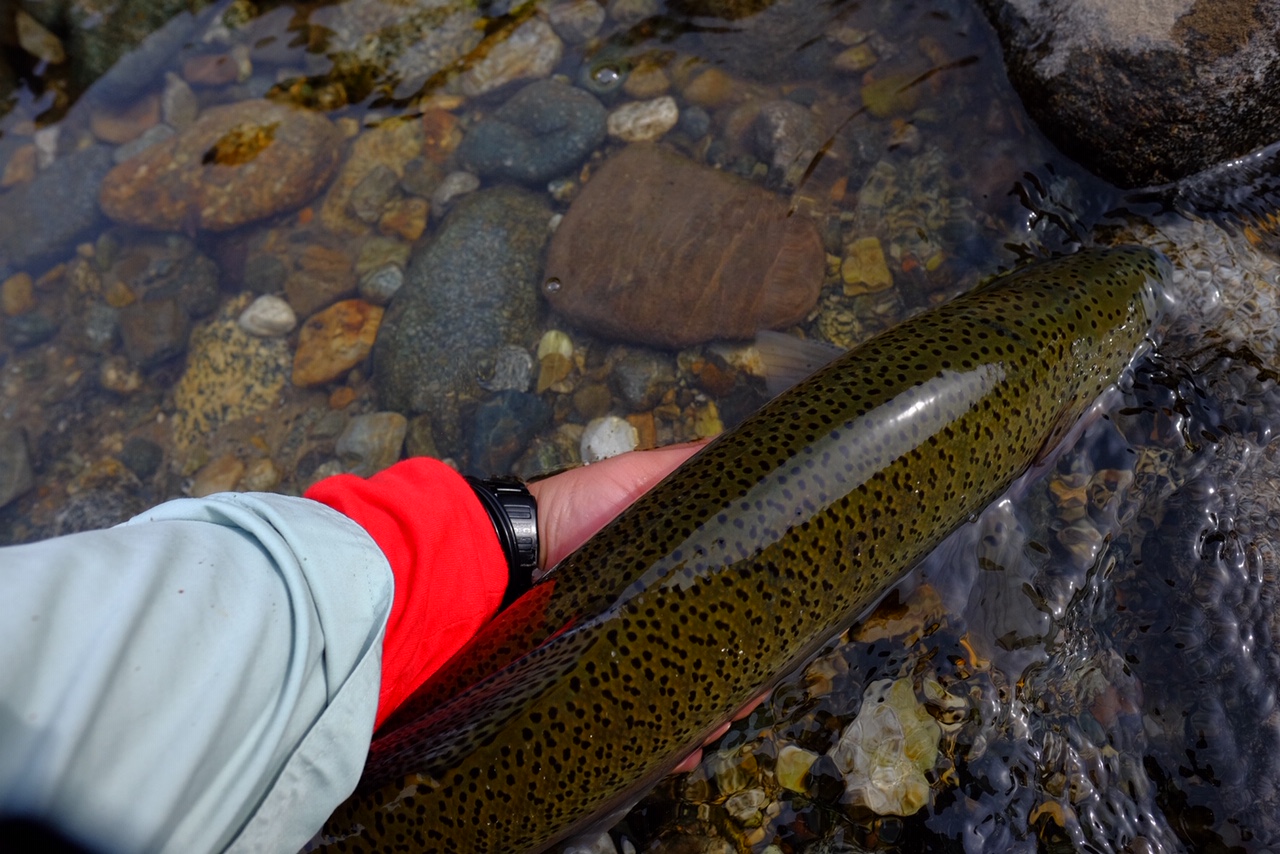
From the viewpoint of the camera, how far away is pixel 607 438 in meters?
3.92

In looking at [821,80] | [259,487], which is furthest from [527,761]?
[821,80]

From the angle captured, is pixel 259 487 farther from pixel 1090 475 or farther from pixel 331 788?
pixel 1090 475

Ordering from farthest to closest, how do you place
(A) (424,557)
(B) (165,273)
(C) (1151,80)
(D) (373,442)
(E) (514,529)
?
(B) (165,273)
(D) (373,442)
(C) (1151,80)
(E) (514,529)
(A) (424,557)

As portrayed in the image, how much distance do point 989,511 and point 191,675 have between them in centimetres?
277

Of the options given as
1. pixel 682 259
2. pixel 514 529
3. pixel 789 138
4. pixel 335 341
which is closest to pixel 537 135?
pixel 682 259

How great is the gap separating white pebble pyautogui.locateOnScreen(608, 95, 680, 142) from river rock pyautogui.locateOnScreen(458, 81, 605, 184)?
0.33ft

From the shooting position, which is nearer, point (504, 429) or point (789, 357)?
point (789, 357)

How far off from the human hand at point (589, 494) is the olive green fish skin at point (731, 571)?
1.03 feet

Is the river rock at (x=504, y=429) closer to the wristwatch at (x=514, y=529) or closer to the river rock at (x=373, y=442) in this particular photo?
the river rock at (x=373, y=442)

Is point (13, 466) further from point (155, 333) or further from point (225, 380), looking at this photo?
point (225, 380)

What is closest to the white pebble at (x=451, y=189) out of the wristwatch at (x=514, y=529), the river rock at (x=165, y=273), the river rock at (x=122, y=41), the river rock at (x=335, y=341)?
the river rock at (x=335, y=341)

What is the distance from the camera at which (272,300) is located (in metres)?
4.63

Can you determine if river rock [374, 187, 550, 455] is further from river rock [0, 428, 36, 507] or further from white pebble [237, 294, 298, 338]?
river rock [0, 428, 36, 507]

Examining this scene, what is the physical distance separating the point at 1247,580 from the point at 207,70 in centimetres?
635
